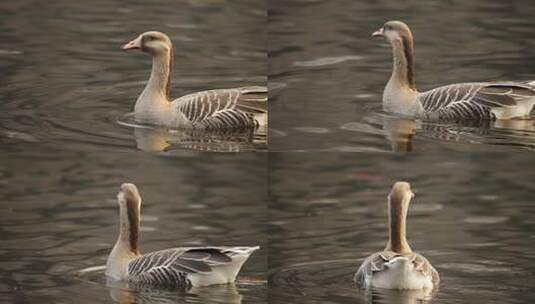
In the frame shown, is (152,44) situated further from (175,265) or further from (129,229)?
(175,265)

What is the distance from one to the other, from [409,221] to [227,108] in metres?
0.71

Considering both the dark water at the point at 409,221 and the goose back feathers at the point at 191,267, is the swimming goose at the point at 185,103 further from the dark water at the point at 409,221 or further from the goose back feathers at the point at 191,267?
the goose back feathers at the point at 191,267

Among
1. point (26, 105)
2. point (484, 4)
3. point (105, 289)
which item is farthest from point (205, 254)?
point (484, 4)

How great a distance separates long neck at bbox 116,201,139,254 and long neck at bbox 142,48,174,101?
0.37 m

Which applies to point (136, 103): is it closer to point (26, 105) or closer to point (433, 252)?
point (26, 105)

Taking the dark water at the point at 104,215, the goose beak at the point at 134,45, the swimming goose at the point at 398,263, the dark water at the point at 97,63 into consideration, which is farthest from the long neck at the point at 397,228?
the goose beak at the point at 134,45

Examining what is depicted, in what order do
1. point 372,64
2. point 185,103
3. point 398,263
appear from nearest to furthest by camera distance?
1. point 398,263
2. point 185,103
3. point 372,64

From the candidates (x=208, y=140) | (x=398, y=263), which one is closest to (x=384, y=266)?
(x=398, y=263)

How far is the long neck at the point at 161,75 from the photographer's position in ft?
21.6

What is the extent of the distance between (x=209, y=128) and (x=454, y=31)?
84 cm

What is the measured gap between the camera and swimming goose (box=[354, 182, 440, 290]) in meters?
6.47

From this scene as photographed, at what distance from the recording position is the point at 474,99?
6.50 m

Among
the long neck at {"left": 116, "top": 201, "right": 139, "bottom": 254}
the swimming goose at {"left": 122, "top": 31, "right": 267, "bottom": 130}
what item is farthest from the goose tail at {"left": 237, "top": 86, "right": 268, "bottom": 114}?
the long neck at {"left": 116, "top": 201, "right": 139, "bottom": 254}

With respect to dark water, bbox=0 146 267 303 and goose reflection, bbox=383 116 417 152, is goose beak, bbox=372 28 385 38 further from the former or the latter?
dark water, bbox=0 146 267 303
